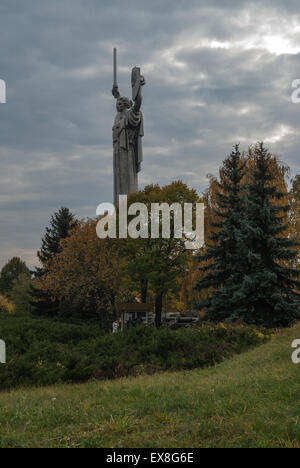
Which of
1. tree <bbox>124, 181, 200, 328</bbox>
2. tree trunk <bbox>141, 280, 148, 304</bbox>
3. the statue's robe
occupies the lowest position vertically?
tree trunk <bbox>141, 280, 148, 304</bbox>

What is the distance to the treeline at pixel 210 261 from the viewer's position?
1681 centimetres

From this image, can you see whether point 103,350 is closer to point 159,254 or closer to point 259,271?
point 259,271

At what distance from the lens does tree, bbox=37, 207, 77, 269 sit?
34719 mm

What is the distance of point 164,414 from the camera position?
19.5 ft

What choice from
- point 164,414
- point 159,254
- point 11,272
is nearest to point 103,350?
point 164,414

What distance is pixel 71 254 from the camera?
28781 mm

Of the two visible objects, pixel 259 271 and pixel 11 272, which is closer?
pixel 259 271

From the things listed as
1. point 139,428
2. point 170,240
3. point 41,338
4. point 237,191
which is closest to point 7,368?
point 41,338

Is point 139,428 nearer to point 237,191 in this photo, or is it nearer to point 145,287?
point 237,191

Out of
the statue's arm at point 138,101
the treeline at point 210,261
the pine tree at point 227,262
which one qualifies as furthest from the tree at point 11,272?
the pine tree at point 227,262

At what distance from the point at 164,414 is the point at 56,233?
3062 cm

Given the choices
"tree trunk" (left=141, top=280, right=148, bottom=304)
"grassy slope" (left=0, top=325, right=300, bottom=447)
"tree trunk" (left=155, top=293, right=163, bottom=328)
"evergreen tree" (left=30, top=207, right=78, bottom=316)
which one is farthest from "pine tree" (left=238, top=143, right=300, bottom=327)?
"evergreen tree" (left=30, top=207, right=78, bottom=316)

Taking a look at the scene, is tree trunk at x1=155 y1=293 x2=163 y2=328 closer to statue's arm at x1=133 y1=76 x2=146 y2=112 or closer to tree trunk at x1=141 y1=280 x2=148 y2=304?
tree trunk at x1=141 y1=280 x2=148 y2=304

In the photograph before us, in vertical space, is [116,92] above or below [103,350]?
above
